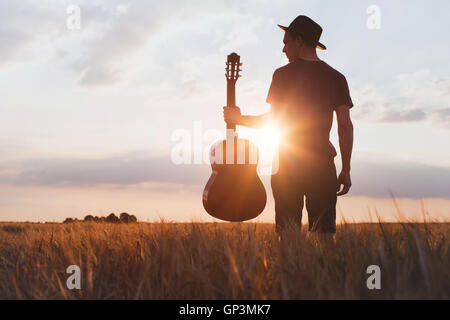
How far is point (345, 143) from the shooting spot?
3.83 m

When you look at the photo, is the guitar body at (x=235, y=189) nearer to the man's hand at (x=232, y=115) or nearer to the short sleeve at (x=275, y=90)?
the man's hand at (x=232, y=115)

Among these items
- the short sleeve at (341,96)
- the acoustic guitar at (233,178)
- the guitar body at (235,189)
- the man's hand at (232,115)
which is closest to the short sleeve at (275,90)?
the man's hand at (232,115)

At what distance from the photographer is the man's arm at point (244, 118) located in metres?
4.07

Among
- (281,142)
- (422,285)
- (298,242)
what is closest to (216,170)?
(281,142)

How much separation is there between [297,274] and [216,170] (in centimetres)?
250

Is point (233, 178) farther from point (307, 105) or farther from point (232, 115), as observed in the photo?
point (307, 105)

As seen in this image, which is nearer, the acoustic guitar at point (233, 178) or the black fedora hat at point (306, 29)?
the black fedora hat at point (306, 29)

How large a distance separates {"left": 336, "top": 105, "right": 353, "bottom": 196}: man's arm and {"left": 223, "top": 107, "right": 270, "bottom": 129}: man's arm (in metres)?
0.70

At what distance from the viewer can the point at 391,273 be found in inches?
103

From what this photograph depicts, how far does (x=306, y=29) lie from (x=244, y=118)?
3.42ft

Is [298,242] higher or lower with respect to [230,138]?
lower

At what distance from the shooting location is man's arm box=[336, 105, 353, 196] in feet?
12.6

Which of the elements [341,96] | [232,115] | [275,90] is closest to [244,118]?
[232,115]
